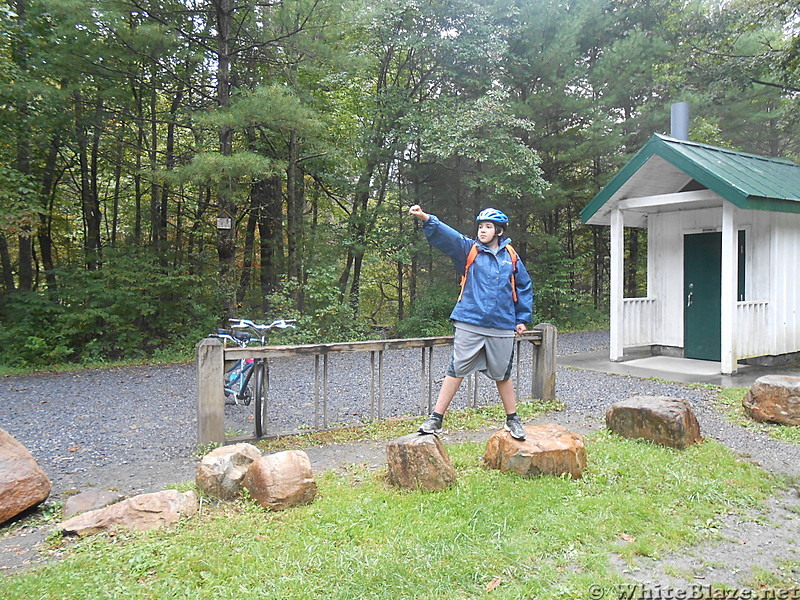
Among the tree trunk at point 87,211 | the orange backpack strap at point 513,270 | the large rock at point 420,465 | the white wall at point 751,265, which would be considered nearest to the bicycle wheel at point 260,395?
the large rock at point 420,465

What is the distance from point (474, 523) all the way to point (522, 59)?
12.8m

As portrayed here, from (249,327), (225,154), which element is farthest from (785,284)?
(225,154)

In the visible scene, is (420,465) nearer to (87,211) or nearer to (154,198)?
(154,198)

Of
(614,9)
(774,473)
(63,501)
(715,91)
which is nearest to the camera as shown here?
(63,501)

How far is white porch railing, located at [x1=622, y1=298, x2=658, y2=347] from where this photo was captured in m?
8.82

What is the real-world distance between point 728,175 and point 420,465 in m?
6.42

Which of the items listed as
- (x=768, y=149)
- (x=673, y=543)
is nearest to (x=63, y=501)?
(x=673, y=543)

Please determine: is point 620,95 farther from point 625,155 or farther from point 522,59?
point 522,59

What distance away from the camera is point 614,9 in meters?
14.5

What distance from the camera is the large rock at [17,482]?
9.81 feet

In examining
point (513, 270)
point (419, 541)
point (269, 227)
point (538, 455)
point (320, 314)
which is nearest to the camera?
point (419, 541)

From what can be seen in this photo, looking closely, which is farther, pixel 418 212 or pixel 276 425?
pixel 276 425

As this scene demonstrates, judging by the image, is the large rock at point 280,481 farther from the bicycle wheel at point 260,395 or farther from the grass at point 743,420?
the grass at point 743,420

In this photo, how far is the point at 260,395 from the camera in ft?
15.1
